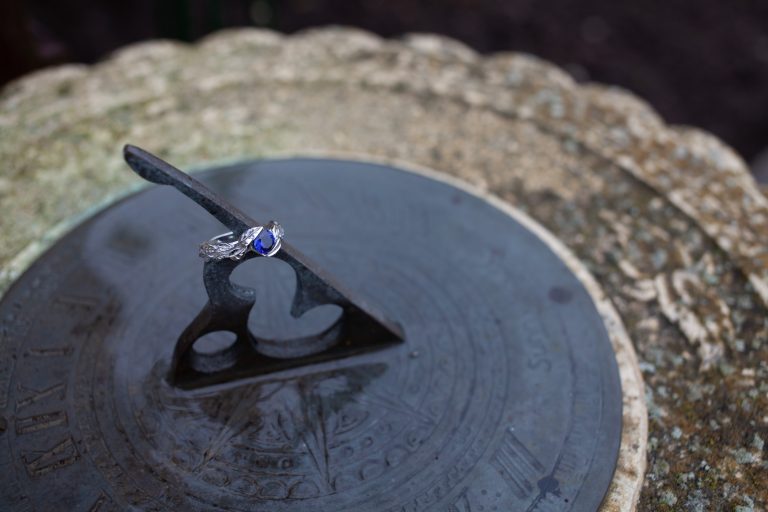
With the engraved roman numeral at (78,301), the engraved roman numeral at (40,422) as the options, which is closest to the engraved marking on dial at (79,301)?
the engraved roman numeral at (78,301)

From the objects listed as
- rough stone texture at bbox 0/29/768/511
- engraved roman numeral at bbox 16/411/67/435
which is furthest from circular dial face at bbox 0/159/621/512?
rough stone texture at bbox 0/29/768/511

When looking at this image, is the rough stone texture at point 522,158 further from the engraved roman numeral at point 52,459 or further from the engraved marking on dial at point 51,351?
the engraved roman numeral at point 52,459

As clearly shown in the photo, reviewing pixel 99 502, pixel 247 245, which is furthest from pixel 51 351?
pixel 247 245

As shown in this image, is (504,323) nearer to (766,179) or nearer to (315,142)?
(315,142)

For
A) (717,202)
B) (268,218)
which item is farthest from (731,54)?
(268,218)

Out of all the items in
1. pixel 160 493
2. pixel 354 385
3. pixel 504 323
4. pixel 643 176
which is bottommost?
pixel 160 493

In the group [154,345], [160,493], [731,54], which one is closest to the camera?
[160,493]

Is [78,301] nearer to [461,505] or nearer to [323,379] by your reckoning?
[323,379]

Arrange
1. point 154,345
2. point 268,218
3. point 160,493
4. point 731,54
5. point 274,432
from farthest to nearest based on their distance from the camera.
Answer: point 731,54
point 268,218
point 154,345
point 274,432
point 160,493
